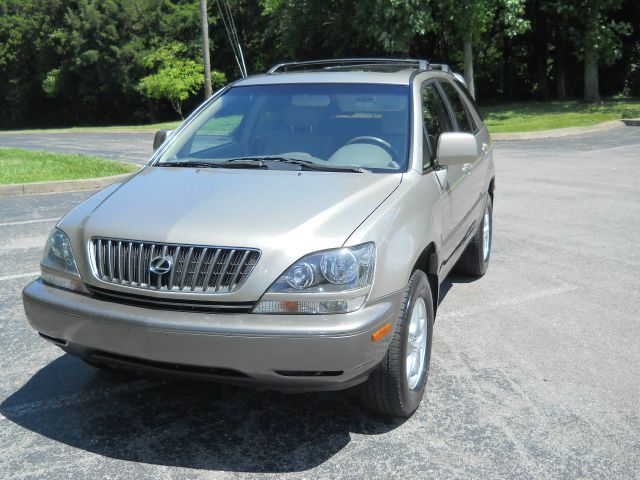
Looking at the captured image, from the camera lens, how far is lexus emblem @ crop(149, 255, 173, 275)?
3139 mm

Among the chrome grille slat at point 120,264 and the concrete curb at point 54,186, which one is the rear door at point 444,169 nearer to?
the chrome grille slat at point 120,264

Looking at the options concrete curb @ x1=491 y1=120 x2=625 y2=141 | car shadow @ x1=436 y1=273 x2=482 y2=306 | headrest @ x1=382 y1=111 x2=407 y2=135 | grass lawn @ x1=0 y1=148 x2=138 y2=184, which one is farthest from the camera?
concrete curb @ x1=491 y1=120 x2=625 y2=141

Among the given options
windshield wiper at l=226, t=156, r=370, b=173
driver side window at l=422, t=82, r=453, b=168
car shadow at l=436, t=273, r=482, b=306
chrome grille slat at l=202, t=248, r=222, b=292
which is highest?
driver side window at l=422, t=82, r=453, b=168

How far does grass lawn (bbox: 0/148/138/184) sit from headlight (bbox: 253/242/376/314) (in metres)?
10.3

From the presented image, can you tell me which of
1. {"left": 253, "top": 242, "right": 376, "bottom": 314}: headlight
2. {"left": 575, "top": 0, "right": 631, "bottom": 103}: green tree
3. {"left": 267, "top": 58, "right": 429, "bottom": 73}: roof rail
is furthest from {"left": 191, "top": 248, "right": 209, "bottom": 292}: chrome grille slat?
{"left": 575, "top": 0, "right": 631, "bottom": 103}: green tree

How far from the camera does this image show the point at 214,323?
3020 millimetres

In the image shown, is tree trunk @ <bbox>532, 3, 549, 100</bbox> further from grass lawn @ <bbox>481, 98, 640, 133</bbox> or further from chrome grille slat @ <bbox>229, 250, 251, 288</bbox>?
chrome grille slat @ <bbox>229, 250, 251, 288</bbox>

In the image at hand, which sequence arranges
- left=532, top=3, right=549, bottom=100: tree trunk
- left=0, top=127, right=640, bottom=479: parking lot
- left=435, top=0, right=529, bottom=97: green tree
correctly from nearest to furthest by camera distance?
Answer: left=0, top=127, right=640, bottom=479: parking lot
left=435, top=0, right=529, bottom=97: green tree
left=532, top=3, right=549, bottom=100: tree trunk

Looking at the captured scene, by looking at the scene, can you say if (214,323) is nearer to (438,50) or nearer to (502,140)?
(502,140)

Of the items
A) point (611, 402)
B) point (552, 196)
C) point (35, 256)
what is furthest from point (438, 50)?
point (611, 402)

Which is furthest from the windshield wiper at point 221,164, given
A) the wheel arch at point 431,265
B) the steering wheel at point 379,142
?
the wheel arch at point 431,265

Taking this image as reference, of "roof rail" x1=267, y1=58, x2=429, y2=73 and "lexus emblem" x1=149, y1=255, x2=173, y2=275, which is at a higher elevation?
"roof rail" x1=267, y1=58, x2=429, y2=73

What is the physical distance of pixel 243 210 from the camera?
→ 3377 millimetres

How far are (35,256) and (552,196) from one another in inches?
277
